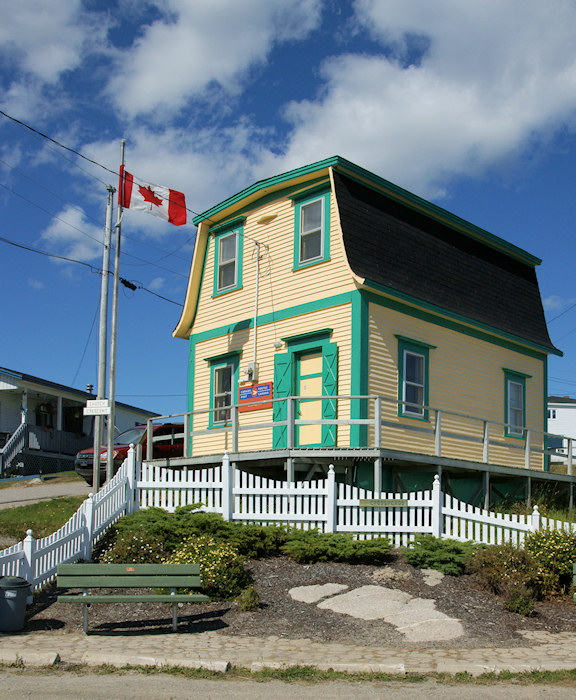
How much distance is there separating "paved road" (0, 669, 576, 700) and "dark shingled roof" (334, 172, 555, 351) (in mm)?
10550

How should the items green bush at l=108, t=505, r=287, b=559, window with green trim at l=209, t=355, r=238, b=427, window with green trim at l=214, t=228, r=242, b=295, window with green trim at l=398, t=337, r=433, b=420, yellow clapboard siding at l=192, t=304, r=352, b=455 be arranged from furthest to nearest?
window with green trim at l=214, t=228, r=242, b=295, window with green trim at l=209, t=355, r=238, b=427, window with green trim at l=398, t=337, r=433, b=420, yellow clapboard siding at l=192, t=304, r=352, b=455, green bush at l=108, t=505, r=287, b=559

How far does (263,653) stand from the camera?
366 inches

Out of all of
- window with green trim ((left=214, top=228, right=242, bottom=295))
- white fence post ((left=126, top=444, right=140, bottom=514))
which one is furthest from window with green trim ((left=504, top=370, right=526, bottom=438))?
white fence post ((left=126, top=444, right=140, bottom=514))

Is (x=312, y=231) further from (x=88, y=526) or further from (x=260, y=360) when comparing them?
(x=88, y=526)

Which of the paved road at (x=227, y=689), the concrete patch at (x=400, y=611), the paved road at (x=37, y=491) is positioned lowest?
the paved road at (x=227, y=689)

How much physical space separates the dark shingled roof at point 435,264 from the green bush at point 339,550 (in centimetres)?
621

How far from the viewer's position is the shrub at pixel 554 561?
12.4 m

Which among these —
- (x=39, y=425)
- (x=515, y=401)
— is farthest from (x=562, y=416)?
(x=515, y=401)

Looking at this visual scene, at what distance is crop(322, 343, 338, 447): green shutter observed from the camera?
57.0 ft

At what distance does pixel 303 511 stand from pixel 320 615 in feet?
12.5

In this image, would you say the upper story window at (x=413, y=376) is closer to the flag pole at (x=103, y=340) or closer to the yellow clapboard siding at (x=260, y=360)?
the yellow clapboard siding at (x=260, y=360)

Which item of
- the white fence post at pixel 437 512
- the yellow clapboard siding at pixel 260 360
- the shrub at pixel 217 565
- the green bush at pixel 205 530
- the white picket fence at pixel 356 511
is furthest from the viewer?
the yellow clapboard siding at pixel 260 360

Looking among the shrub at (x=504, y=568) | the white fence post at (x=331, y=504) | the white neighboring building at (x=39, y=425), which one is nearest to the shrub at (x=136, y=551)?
the white fence post at (x=331, y=504)

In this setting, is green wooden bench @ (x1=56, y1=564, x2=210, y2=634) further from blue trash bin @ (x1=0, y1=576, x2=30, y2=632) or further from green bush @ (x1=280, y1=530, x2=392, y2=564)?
green bush @ (x1=280, y1=530, x2=392, y2=564)
